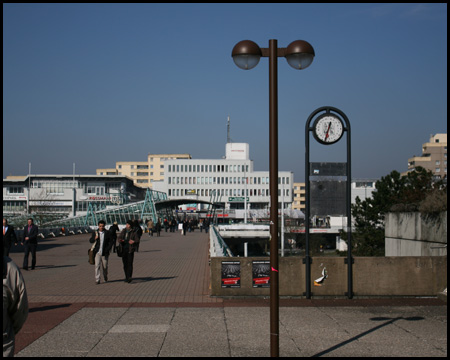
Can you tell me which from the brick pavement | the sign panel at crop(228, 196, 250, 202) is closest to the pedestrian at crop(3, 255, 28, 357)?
the brick pavement

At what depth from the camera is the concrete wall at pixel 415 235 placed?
635 inches

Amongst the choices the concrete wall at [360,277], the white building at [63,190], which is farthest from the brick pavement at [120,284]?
the white building at [63,190]

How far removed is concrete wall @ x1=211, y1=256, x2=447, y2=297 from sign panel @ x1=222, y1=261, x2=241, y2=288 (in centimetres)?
7

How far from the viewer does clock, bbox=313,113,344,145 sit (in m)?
12.2

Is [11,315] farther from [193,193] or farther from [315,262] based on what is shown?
[193,193]

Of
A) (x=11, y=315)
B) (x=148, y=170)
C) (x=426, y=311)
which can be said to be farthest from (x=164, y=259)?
(x=148, y=170)

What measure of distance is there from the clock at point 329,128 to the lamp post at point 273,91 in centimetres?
505

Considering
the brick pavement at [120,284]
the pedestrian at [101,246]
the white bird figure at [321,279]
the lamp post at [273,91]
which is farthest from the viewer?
the pedestrian at [101,246]

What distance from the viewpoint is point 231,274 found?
461 inches

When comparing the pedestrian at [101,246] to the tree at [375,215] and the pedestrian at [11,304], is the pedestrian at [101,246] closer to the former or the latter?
the pedestrian at [11,304]

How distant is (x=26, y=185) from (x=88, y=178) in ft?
44.4

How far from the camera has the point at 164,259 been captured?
2391 cm

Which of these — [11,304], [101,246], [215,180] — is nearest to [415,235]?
[101,246]

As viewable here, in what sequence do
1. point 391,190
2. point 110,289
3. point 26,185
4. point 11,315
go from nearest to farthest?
point 11,315, point 110,289, point 391,190, point 26,185
